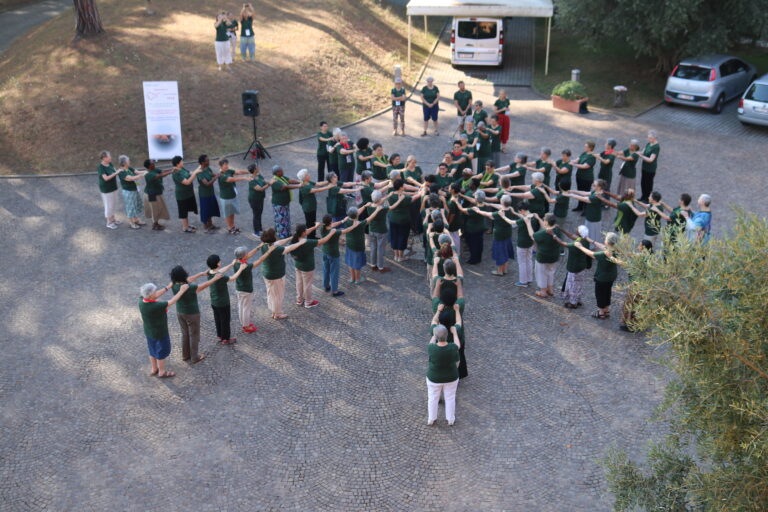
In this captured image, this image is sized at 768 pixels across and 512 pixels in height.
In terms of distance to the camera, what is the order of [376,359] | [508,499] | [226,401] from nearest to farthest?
1. [508,499]
2. [226,401]
3. [376,359]

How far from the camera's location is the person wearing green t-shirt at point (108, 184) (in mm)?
15789

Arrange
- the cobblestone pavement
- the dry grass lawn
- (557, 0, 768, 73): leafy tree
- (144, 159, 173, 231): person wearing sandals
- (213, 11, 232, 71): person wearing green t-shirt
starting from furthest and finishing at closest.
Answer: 1. (213, 11, 232, 71): person wearing green t-shirt
2. (557, 0, 768, 73): leafy tree
3. the dry grass lawn
4. (144, 159, 173, 231): person wearing sandals
5. the cobblestone pavement

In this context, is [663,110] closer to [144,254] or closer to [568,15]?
[568,15]

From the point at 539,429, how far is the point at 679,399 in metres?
4.42

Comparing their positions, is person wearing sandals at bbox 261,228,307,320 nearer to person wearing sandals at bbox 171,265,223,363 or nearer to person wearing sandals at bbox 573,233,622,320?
person wearing sandals at bbox 171,265,223,363

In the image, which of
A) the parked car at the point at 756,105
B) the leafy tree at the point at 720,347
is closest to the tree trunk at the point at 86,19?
the parked car at the point at 756,105

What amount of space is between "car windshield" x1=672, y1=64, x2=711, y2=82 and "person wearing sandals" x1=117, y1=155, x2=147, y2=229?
1717 cm

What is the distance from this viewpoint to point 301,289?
13.1 meters

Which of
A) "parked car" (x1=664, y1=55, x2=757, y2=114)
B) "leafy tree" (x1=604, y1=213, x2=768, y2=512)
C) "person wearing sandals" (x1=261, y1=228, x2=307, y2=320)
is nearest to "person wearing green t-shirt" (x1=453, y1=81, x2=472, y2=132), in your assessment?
"parked car" (x1=664, y1=55, x2=757, y2=114)

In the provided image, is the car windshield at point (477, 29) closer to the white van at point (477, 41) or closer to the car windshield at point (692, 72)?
the white van at point (477, 41)

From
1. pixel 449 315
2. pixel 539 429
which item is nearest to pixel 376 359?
pixel 449 315

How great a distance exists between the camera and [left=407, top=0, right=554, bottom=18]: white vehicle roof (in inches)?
990

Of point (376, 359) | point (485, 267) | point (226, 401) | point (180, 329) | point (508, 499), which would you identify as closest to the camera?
point (508, 499)

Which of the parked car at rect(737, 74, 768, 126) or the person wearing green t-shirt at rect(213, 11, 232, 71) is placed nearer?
the parked car at rect(737, 74, 768, 126)
